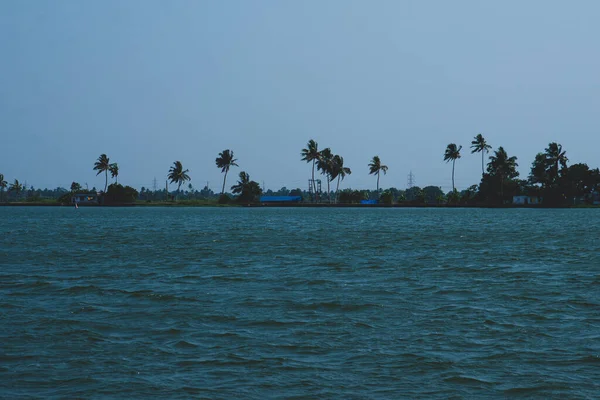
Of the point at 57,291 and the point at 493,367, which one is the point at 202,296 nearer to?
the point at 57,291

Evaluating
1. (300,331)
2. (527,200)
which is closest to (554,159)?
(527,200)

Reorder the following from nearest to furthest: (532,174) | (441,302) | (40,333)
A: (40,333), (441,302), (532,174)

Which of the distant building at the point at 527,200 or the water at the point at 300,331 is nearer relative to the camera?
the water at the point at 300,331

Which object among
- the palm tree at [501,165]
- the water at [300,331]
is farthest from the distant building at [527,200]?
the water at [300,331]

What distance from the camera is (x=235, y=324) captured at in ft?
60.0

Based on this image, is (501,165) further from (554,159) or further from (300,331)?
(300,331)

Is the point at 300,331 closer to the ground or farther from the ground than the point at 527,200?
closer to the ground

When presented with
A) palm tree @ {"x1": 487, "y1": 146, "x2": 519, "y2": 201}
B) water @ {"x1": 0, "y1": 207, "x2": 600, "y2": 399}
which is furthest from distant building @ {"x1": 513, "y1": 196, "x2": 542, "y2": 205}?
water @ {"x1": 0, "y1": 207, "x2": 600, "y2": 399}

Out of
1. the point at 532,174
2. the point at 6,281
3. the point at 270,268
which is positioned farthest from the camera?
the point at 532,174

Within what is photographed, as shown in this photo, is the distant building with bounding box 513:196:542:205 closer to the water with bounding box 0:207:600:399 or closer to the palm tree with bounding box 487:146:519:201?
the palm tree with bounding box 487:146:519:201

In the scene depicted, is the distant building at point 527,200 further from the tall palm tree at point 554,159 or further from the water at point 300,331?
the water at point 300,331

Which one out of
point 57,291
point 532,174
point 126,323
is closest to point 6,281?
point 57,291

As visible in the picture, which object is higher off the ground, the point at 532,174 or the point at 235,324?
the point at 532,174

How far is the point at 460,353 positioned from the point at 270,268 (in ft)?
64.0
